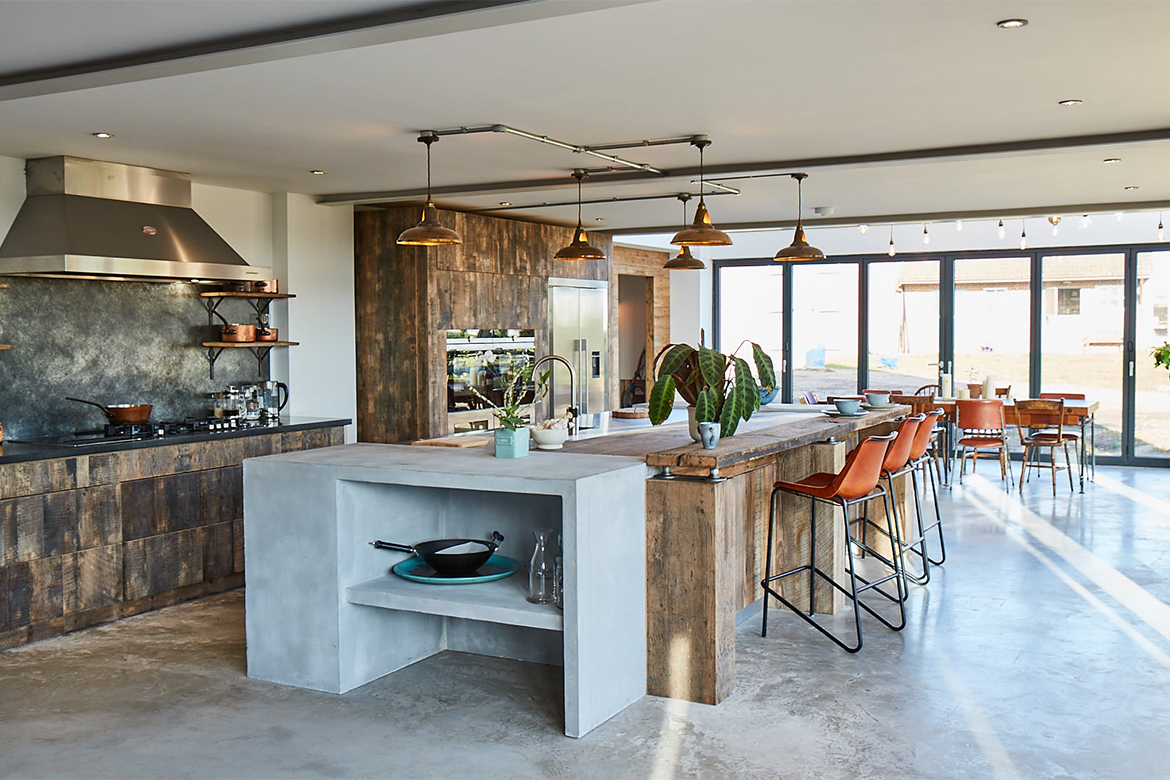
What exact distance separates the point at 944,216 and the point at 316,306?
214 inches

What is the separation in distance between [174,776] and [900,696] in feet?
8.97

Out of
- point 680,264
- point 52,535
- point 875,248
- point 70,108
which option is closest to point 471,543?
point 52,535

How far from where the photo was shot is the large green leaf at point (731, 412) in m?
4.54

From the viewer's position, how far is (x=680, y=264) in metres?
6.86

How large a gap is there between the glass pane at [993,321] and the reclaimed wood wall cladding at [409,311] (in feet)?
20.6

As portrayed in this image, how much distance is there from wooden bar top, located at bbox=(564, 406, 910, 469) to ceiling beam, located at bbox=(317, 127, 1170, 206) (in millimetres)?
1536

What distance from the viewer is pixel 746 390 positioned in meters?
4.60

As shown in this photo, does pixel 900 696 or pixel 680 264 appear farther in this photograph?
pixel 680 264

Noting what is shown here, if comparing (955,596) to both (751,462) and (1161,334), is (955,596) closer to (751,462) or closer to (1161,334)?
(751,462)

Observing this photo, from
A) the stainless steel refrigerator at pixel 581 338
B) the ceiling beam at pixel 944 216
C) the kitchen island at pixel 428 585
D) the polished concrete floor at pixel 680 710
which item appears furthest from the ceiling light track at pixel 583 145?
the stainless steel refrigerator at pixel 581 338

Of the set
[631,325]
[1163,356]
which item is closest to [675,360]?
[1163,356]

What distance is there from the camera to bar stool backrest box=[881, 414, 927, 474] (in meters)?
5.36

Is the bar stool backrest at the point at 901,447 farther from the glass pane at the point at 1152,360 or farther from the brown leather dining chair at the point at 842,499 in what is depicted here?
the glass pane at the point at 1152,360

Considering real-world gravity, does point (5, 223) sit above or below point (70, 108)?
below
